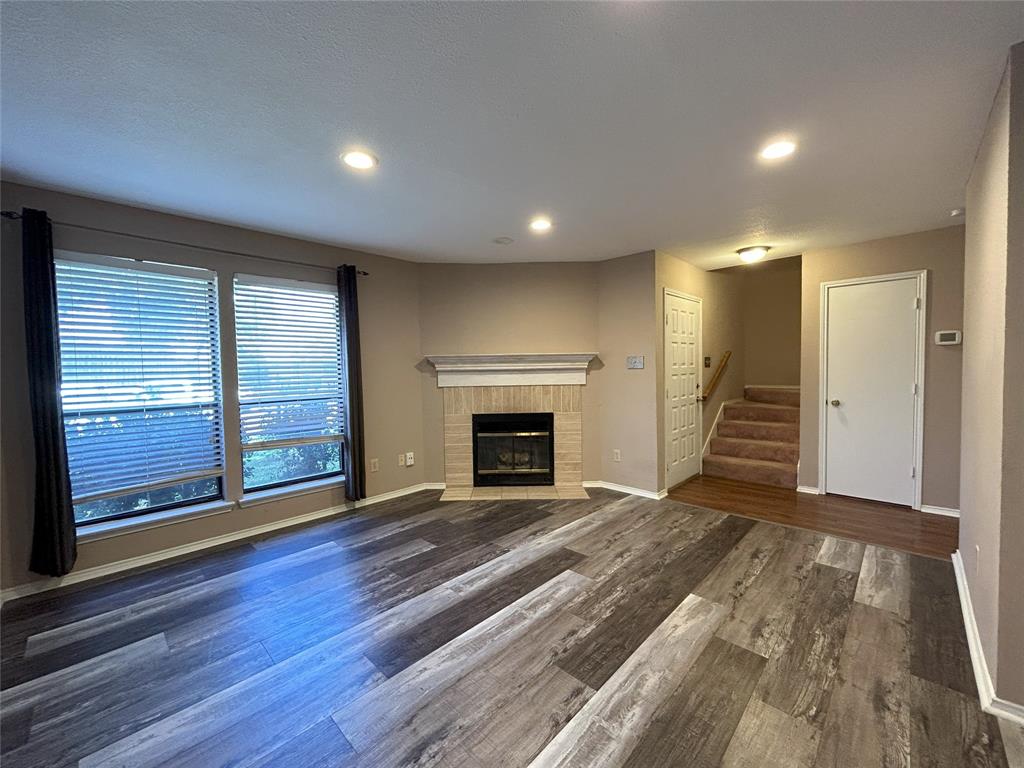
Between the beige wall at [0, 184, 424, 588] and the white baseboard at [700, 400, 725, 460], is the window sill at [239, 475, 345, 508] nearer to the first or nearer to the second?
the beige wall at [0, 184, 424, 588]

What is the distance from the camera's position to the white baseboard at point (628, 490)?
4.06 metres

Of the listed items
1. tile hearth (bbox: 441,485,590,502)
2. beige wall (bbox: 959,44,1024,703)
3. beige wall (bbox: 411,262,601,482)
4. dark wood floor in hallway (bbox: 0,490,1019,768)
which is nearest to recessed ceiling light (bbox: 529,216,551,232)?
beige wall (bbox: 411,262,601,482)

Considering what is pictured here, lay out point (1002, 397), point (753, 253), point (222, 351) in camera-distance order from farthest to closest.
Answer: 1. point (753, 253)
2. point (222, 351)
3. point (1002, 397)

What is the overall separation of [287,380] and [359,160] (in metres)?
2.15

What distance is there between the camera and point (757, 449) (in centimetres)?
483

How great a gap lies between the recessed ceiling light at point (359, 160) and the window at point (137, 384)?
1.74m

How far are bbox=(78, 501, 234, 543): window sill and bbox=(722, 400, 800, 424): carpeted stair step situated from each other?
19.1 feet

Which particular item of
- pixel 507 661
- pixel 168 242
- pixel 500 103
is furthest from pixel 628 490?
pixel 168 242

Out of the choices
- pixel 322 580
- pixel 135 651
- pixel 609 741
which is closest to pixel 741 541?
pixel 609 741

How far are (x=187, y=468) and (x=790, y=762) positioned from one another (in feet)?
12.6

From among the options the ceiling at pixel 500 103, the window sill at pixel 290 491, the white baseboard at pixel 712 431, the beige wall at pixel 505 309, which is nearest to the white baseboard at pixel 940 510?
the white baseboard at pixel 712 431

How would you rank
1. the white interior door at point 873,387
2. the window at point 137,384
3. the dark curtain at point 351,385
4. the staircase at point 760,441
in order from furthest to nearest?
the staircase at point 760,441
the dark curtain at point 351,385
the white interior door at point 873,387
the window at point 137,384

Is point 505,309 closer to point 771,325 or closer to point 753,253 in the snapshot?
point 753,253

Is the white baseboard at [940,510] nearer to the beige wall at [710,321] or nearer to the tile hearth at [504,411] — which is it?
the beige wall at [710,321]
